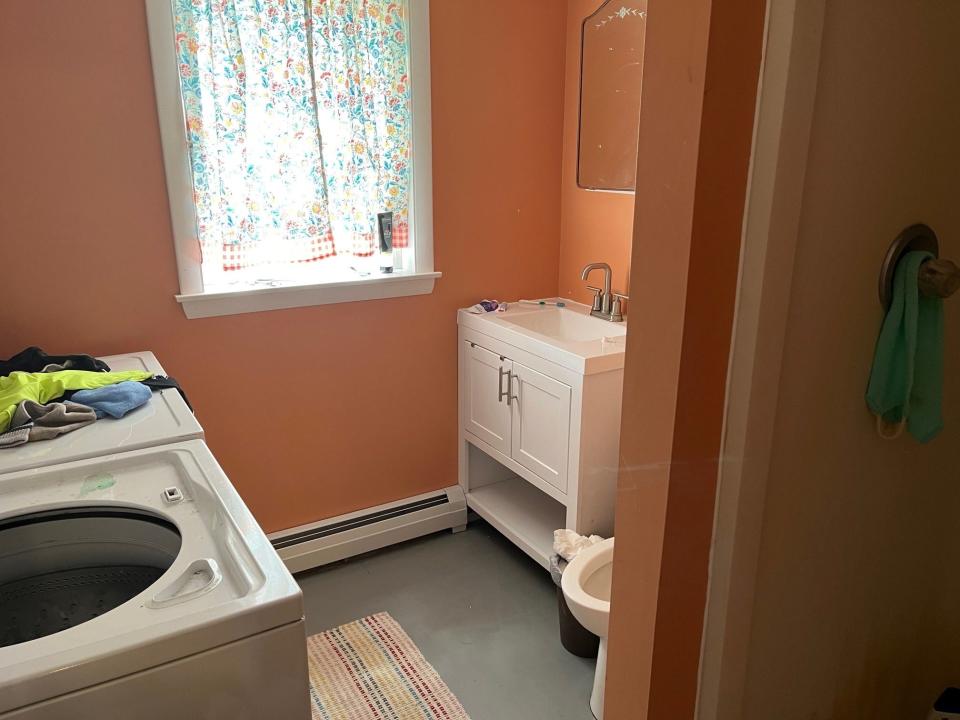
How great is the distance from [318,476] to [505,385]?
777mm

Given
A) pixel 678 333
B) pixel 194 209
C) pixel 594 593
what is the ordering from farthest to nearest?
pixel 194 209 → pixel 594 593 → pixel 678 333

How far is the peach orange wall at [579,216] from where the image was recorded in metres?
2.63

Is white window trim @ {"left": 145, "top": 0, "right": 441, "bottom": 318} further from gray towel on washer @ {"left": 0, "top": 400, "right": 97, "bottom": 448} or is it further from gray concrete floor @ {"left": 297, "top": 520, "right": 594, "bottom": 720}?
gray concrete floor @ {"left": 297, "top": 520, "right": 594, "bottom": 720}

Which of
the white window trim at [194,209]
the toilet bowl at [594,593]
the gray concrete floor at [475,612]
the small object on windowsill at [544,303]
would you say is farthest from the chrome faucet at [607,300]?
the gray concrete floor at [475,612]

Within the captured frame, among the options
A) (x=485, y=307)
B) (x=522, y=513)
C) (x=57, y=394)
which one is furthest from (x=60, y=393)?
(x=522, y=513)

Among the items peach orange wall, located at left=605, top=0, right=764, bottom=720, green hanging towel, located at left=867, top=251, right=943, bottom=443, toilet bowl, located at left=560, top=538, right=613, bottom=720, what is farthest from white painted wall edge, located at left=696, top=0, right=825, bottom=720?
toilet bowl, located at left=560, top=538, right=613, bottom=720

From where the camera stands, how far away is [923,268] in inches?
38.8

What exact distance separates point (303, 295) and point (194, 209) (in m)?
0.44

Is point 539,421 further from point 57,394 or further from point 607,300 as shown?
point 57,394

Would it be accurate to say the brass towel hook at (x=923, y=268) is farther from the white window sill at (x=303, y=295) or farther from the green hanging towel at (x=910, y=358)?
the white window sill at (x=303, y=295)

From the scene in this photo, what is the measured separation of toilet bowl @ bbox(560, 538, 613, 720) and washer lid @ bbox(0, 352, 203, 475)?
1032 mm

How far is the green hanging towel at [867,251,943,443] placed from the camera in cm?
99

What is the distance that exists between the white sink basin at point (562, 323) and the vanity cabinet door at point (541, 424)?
31 centimetres

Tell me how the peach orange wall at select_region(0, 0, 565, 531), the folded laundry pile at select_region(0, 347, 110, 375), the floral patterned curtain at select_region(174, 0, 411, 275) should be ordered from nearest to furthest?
1. the folded laundry pile at select_region(0, 347, 110, 375)
2. the peach orange wall at select_region(0, 0, 565, 531)
3. the floral patterned curtain at select_region(174, 0, 411, 275)
